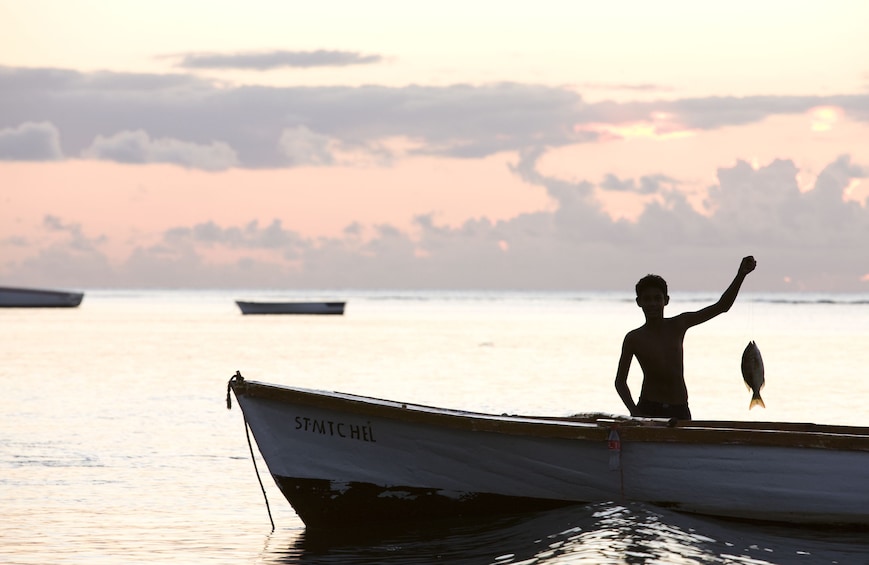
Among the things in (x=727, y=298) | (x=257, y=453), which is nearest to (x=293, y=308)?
(x=257, y=453)

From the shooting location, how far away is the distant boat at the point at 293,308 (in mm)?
113500

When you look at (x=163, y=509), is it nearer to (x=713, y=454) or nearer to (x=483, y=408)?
(x=713, y=454)

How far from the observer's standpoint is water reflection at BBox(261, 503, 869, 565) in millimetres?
11555

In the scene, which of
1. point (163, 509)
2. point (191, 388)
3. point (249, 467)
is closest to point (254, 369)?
point (191, 388)

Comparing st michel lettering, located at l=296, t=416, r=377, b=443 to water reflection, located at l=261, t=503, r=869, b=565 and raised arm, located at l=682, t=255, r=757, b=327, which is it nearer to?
water reflection, located at l=261, t=503, r=869, b=565

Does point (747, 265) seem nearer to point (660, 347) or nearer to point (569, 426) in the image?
point (660, 347)

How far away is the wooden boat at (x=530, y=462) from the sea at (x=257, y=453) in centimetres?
25

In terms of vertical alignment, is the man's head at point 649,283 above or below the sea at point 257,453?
above

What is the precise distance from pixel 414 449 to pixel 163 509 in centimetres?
426

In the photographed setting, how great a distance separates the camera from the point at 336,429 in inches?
482

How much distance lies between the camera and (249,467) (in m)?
18.3

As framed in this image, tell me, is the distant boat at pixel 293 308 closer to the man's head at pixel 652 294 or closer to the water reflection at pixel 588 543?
the water reflection at pixel 588 543

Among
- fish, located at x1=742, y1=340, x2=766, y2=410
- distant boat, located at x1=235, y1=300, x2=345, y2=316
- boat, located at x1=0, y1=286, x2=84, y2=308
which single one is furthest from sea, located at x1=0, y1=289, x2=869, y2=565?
boat, located at x1=0, y1=286, x2=84, y2=308

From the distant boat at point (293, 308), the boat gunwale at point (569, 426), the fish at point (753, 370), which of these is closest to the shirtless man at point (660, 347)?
the boat gunwale at point (569, 426)
